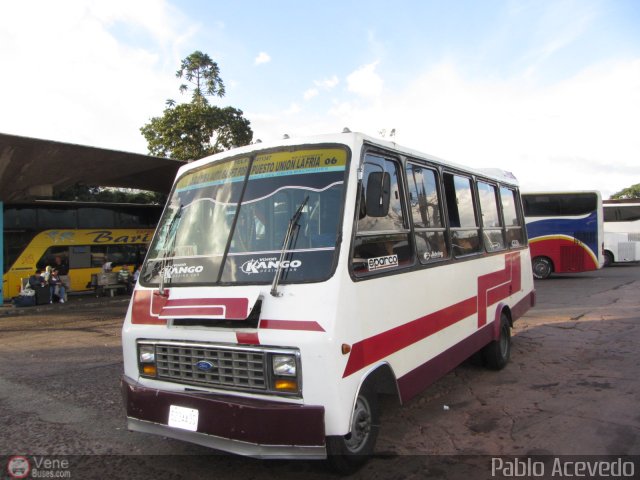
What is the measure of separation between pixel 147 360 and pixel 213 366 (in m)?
0.70

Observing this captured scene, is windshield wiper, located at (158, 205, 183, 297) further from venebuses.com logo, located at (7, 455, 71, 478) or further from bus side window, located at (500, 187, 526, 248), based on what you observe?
bus side window, located at (500, 187, 526, 248)

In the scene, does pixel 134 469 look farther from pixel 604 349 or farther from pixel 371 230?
pixel 604 349

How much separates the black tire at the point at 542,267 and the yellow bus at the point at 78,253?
54.7ft

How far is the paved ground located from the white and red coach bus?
1.68 ft

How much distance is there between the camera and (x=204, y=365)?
351 cm

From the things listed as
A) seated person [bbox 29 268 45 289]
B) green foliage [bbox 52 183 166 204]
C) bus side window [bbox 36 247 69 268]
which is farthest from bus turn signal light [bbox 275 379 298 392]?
green foliage [bbox 52 183 166 204]

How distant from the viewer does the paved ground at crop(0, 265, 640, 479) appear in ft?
12.7

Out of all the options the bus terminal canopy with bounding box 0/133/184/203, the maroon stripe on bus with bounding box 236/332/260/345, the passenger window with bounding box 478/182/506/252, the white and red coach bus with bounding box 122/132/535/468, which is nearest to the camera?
the white and red coach bus with bounding box 122/132/535/468

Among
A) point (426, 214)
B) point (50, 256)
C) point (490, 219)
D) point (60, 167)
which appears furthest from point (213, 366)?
point (50, 256)

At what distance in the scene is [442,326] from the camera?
4840 mm

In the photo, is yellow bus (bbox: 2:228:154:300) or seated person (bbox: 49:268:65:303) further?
yellow bus (bbox: 2:228:154:300)

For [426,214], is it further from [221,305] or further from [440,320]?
[221,305]

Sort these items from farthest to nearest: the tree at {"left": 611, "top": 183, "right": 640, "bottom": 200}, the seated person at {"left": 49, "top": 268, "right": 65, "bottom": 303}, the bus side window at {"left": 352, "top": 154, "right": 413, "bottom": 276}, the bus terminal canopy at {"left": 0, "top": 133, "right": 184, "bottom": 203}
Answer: the tree at {"left": 611, "top": 183, "right": 640, "bottom": 200} → the seated person at {"left": 49, "top": 268, "right": 65, "bottom": 303} → the bus terminal canopy at {"left": 0, "top": 133, "right": 184, "bottom": 203} → the bus side window at {"left": 352, "top": 154, "right": 413, "bottom": 276}

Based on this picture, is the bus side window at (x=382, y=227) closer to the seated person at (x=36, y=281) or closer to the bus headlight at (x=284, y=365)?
the bus headlight at (x=284, y=365)
